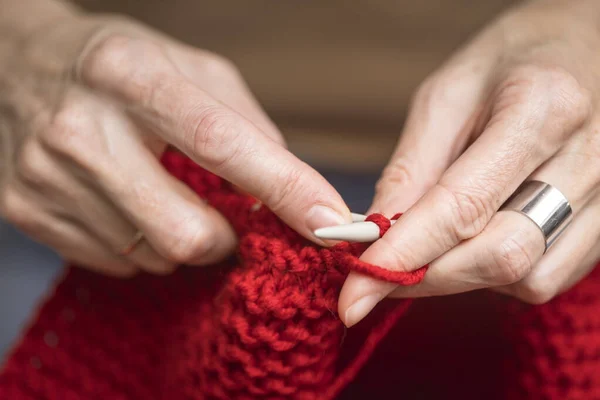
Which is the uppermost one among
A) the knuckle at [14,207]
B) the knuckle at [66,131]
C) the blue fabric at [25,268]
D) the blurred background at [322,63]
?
the blurred background at [322,63]

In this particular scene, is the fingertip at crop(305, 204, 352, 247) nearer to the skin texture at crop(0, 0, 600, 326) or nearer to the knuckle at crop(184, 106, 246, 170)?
the skin texture at crop(0, 0, 600, 326)

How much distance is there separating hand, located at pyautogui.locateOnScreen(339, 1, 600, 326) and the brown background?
1.21ft

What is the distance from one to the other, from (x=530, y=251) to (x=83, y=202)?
60 centimetres

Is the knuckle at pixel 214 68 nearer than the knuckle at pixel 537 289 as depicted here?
No

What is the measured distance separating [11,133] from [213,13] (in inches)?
20.8

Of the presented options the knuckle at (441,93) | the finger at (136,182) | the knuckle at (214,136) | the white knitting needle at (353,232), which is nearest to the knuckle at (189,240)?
the finger at (136,182)

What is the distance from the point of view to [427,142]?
30.1 inches

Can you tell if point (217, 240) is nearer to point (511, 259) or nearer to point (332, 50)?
point (511, 259)

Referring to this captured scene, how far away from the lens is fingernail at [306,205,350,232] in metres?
0.61

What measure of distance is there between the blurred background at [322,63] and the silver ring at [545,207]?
546 millimetres

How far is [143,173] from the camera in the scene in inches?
29.9

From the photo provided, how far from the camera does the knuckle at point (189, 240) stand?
74 cm

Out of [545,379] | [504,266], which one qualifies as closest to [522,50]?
[504,266]

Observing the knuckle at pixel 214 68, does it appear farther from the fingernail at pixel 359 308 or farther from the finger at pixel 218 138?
the fingernail at pixel 359 308
